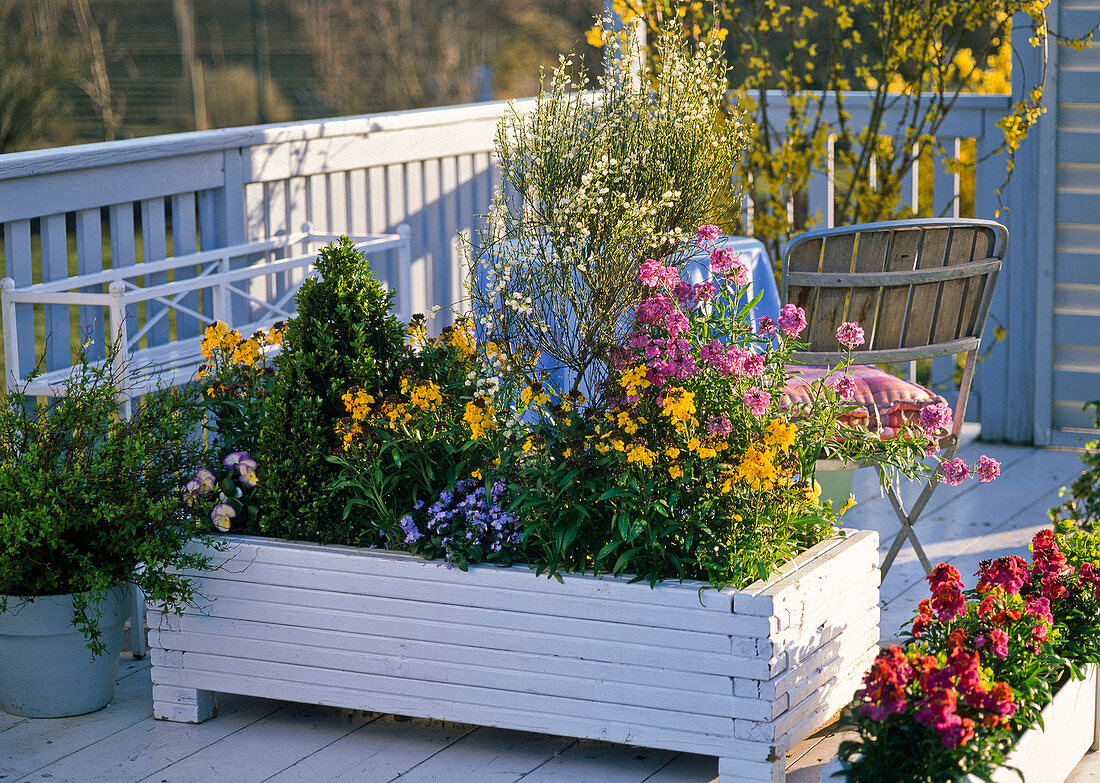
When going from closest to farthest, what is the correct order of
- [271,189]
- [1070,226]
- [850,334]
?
1. [850,334]
2. [271,189]
3. [1070,226]

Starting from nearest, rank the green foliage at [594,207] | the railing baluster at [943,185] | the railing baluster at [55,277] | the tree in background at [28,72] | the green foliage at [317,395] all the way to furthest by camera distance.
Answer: the green foliage at [317,395], the green foliage at [594,207], the railing baluster at [55,277], the railing baluster at [943,185], the tree in background at [28,72]

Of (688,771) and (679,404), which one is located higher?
(679,404)

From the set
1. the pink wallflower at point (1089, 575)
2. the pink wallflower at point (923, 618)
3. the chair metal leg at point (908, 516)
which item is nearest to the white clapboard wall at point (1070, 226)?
the chair metal leg at point (908, 516)

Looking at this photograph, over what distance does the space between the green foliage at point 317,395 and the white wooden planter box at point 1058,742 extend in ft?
3.43

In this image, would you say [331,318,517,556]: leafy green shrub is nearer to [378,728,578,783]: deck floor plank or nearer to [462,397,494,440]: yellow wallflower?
[462,397,494,440]: yellow wallflower

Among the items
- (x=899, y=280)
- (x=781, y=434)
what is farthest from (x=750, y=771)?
(x=899, y=280)

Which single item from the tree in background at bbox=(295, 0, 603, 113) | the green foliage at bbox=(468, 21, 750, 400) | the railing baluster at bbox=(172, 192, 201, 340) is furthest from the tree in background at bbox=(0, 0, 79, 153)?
the green foliage at bbox=(468, 21, 750, 400)

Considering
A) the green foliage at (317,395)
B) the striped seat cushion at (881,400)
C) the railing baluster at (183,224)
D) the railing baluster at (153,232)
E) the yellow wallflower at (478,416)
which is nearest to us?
the yellow wallflower at (478,416)

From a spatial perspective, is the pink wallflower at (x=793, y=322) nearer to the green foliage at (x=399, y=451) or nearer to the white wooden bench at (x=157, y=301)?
the green foliage at (x=399, y=451)

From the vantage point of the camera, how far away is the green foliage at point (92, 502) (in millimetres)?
2375

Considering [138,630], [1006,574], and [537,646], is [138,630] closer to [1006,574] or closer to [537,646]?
[537,646]

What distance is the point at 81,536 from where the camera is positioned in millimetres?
2498

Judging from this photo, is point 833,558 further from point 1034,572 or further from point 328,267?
point 328,267

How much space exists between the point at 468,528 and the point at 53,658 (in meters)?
0.84
